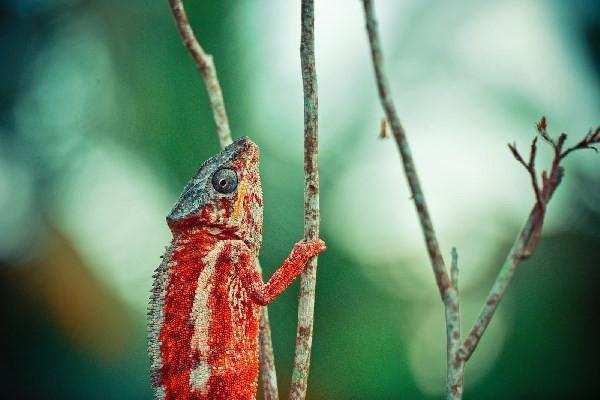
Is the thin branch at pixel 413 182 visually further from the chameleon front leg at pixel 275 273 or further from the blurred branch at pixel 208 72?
the blurred branch at pixel 208 72

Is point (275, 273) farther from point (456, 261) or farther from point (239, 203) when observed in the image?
point (456, 261)

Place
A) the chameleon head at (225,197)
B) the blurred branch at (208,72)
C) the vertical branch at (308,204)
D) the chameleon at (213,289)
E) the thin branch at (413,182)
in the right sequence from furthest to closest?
the blurred branch at (208,72)
the chameleon head at (225,197)
the chameleon at (213,289)
the thin branch at (413,182)
the vertical branch at (308,204)

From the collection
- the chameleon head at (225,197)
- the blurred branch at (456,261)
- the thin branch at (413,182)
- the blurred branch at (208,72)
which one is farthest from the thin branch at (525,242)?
the blurred branch at (208,72)

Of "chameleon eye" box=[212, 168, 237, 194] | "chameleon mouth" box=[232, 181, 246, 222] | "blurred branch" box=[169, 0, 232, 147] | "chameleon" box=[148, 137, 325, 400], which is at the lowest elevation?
"chameleon" box=[148, 137, 325, 400]

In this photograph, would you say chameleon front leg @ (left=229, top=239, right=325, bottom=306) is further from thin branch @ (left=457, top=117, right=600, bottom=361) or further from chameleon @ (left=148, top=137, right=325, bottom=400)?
thin branch @ (left=457, top=117, right=600, bottom=361)

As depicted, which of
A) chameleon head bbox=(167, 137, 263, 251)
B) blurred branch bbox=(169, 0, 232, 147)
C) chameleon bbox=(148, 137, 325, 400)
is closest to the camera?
chameleon bbox=(148, 137, 325, 400)

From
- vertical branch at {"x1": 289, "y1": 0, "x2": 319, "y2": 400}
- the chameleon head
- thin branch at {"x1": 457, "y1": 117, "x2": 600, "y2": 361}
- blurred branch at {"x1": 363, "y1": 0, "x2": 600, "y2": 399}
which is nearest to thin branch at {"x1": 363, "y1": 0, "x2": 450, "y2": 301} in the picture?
blurred branch at {"x1": 363, "y1": 0, "x2": 600, "y2": 399}

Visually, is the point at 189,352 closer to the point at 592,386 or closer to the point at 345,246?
the point at 345,246
